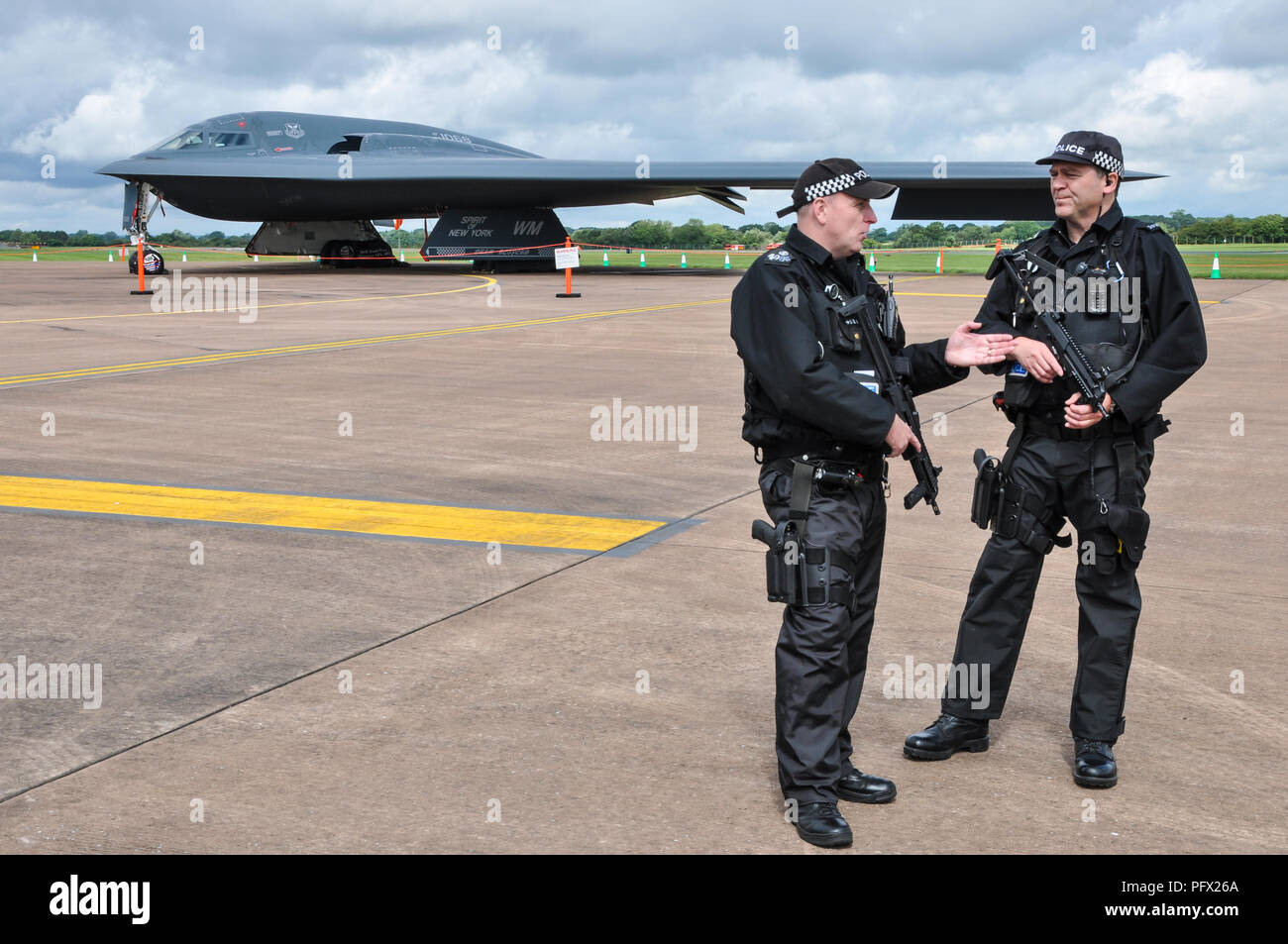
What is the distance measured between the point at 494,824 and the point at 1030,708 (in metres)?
2.36

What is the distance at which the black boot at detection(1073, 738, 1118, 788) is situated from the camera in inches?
171

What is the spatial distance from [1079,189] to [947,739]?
2.08 metres

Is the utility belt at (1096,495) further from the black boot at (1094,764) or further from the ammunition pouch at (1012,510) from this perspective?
the black boot at (1094,764)

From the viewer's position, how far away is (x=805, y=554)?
4152mm

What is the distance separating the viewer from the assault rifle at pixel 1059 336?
14.7ft

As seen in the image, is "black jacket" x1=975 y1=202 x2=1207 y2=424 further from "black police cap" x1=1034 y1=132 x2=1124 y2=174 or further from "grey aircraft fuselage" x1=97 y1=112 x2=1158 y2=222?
"grey aircraft fuselage" x1=97 y1=112 x2=1158 y2=222

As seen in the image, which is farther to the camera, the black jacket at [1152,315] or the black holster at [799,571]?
the black jacket at [1152,315]

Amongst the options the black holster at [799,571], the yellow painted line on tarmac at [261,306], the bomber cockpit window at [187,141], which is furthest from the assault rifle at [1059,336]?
the bomber cockpit window at [187,141]

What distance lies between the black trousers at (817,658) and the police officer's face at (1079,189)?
139 centimetres

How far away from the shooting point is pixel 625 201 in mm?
45750

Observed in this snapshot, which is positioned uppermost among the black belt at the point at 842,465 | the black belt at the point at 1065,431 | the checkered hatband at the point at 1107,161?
the checkered hatband at the point at 1107,161

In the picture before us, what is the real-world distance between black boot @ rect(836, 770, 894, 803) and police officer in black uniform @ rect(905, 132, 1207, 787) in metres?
0.37

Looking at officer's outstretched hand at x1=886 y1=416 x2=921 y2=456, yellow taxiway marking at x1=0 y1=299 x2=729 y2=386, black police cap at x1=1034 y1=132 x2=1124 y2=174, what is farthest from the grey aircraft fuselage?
officer's outstretched hand at x1=886 y1=416 x2=921 y2=456

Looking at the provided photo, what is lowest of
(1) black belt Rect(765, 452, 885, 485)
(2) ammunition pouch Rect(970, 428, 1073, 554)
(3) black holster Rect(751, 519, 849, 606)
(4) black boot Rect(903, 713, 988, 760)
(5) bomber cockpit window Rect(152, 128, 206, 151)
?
(4) black boot Rect(903, 713, 988, 760)
